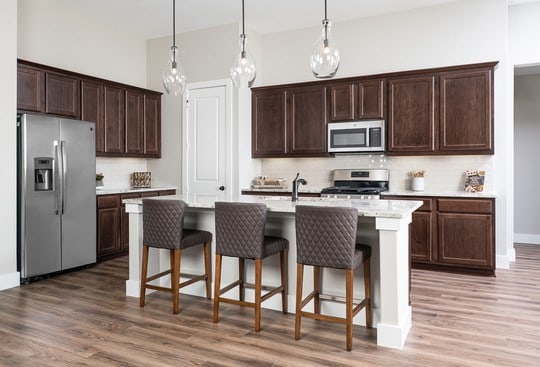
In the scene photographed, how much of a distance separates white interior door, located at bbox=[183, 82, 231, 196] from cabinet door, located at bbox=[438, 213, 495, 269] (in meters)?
2.85

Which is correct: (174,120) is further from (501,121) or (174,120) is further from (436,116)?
(501,121)

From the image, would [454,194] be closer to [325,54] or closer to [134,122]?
[325,54]

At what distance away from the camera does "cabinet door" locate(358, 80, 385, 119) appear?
5219 mm

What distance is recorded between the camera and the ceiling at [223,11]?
5.11 m

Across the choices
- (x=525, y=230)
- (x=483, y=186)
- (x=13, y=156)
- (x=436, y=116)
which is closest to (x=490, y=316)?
(x=483, y=186)

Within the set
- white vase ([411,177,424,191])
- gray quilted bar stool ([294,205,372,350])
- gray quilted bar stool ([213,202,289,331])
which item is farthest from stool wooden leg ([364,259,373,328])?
white vase ([411,177,424,191])

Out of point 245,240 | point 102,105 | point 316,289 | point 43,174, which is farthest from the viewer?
point 102,105

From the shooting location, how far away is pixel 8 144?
162 inches

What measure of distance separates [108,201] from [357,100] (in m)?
3.44

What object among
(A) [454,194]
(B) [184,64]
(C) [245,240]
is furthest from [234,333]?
(B) [184,64]

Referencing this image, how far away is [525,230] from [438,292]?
357cm

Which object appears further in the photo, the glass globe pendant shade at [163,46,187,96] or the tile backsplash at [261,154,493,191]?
the tile backsplash at [261,154,493,191]

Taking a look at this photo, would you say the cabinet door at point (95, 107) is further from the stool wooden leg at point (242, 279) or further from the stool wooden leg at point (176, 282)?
the stool wooden leg at point (242, 279)

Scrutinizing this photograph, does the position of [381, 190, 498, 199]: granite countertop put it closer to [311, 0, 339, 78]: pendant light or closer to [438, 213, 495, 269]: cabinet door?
[438, 213, 495, 269]: cabinet door
